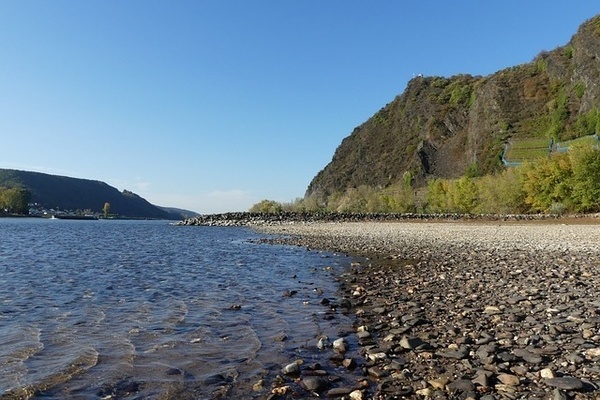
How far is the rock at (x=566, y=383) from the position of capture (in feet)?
18.0

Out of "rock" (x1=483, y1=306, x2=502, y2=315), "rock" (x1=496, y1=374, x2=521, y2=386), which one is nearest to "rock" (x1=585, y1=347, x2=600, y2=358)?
"rock" (x1=496, y1=374, x2=521, y2=386)

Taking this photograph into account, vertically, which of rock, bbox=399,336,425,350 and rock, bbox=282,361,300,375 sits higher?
rock, bbox=399,336,425,350

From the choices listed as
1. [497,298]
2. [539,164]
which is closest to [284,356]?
[497,298]

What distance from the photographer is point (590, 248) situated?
72.3 ft

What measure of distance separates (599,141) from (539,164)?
41581 mm

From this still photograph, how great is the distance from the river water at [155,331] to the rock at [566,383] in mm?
3758

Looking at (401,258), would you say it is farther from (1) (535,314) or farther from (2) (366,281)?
(1) (535,314)

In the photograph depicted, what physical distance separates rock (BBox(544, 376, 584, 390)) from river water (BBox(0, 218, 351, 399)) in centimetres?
376

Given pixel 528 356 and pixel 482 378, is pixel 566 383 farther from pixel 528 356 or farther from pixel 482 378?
pixel 528 356

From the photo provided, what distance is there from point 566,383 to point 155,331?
7805 millimetres

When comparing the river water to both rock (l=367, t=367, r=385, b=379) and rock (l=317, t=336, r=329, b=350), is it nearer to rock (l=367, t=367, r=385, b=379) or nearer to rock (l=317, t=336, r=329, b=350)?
rock (l=317, t=336, r=329, b=350)

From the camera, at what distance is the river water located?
6.75 metres

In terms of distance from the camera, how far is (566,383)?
5609 mm

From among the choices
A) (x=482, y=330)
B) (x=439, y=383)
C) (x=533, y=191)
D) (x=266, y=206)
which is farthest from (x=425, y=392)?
(x=266, y=206)
